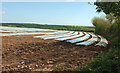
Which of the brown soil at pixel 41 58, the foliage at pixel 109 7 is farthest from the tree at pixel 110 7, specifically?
the brown soil at pixel 41 58

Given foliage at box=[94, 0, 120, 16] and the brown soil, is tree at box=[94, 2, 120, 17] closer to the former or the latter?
foliage at box=[94, 0, 120, 16]

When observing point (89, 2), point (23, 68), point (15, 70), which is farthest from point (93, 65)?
point (89, 2)

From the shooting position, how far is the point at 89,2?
448 cm

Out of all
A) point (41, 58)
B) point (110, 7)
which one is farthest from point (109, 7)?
point (41, 58)

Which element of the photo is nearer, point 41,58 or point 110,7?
point 41,58

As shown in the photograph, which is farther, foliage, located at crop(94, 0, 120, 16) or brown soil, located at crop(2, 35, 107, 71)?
foliage, located at crop(94, 0, 120, 16)

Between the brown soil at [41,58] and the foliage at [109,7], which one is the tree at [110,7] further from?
the brown soil at [41,58]

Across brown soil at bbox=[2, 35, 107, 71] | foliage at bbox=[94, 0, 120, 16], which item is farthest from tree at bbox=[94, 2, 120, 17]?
brown soil at bbox=[2, 35, 107, 71]

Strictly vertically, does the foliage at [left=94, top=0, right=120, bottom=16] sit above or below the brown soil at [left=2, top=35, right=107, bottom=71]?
above

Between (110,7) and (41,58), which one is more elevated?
(110,7)

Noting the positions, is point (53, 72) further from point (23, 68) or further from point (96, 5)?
point (96, 5)

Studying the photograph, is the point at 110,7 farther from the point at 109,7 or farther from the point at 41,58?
the point at 41,58

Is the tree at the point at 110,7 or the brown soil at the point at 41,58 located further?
the tree at the point at 110,7

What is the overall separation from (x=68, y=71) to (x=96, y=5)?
3.90 metres
